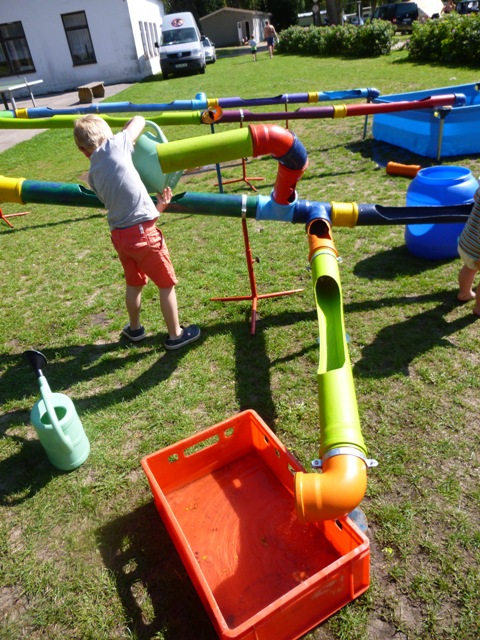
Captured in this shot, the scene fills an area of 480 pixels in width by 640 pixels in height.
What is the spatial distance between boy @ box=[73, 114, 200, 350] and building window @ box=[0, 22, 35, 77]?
24.5 m

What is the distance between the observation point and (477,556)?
2.14 m

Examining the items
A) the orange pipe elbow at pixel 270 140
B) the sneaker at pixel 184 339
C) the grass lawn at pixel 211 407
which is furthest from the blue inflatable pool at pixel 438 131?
the sneaker at pixel 184 339

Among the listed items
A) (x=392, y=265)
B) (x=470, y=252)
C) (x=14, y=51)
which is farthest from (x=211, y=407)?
(x=14, y=51)

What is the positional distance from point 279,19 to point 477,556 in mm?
55071

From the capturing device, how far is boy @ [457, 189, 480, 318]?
351 centimetres

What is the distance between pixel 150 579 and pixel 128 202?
2.20m

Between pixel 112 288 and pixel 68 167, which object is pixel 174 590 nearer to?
pixel 112 288

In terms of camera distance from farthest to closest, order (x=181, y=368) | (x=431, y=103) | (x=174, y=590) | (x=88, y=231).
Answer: (x=431, y=103)
(x=88, y=231)
(x=181, y=368)
(x=174, y=590)

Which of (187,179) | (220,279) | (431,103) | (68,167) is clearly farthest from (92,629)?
(68,167)

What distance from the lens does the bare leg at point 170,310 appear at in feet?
11.4

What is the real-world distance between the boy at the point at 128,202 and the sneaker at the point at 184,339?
0.13 metres

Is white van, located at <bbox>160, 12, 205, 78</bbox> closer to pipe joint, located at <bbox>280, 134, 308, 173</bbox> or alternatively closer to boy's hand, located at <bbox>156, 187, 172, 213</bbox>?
boy's hand, located at <bbox>156, 187, 172, 213</bbox>

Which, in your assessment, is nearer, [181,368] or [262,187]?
[181,368]

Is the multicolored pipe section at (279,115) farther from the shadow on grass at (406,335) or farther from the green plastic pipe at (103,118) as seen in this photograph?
the shadow on grass at (406,335)
